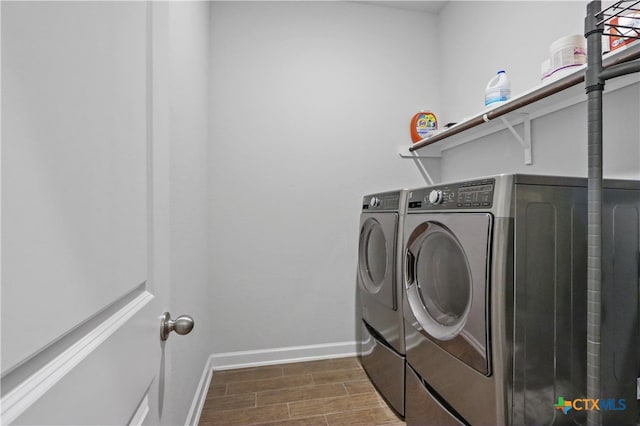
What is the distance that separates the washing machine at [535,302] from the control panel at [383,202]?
1.90 feet

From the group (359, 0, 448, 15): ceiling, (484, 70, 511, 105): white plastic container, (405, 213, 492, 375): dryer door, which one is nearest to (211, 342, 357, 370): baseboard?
(405, 213, 492, 375): dryer door

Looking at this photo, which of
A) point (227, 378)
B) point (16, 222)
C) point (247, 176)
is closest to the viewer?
point (16, 222)

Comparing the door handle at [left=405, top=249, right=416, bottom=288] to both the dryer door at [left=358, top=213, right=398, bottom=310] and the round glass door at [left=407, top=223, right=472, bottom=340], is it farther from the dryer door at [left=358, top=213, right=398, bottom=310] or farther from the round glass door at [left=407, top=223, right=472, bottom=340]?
the dryer door at [left=358, top=213, right=398, bottom=310]

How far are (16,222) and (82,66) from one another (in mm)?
195

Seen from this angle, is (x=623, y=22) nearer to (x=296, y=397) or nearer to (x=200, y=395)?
(x=296, y=397)

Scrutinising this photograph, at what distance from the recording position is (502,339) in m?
0.98

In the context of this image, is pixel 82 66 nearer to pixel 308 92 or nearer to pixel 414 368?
pixel 414 368

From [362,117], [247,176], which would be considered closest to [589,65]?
[362,117]

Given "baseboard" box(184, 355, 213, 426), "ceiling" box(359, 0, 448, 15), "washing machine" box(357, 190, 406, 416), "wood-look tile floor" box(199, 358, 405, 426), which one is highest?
"ceiling" box(359, 0, 448, 15)

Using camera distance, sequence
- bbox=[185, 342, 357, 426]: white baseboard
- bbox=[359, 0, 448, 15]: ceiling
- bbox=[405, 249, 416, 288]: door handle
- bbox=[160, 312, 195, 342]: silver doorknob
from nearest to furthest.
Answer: bbox=[160, 312, 195, 342]: silver doorknob → bbox=[405, 249, 416, 288]: door handle → bbox=[185, 342, 357, 426]: white baseboard → bbox=[359, 0, 448, 15]: ceiling

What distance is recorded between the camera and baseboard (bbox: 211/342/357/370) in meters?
2.26

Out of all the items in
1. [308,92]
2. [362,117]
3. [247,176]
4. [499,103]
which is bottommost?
[247,176]

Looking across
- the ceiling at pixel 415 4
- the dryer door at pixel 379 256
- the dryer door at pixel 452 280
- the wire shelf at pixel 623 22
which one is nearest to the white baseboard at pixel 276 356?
the dryer door at pixel 379 256

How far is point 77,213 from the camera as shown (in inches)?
13.2
